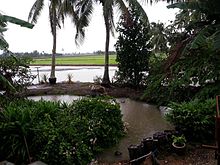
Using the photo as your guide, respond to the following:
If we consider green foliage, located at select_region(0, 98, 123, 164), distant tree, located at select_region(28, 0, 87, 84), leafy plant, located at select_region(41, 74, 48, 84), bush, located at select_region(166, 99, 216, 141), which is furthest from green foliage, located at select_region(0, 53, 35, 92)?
leafy plant, located at select_region(41, 74, 48, 84)

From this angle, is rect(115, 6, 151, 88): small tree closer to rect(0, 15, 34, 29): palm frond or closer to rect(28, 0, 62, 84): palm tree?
rect(28, 0, 62, 84): palm tree

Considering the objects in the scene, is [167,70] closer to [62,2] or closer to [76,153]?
[76,153]

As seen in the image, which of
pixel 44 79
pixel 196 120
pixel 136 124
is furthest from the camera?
pixel 44 79

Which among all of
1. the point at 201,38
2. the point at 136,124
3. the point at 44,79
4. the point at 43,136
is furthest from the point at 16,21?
the point at 44,79

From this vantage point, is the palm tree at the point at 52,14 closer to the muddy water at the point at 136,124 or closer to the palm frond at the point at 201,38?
the muddy water at the point at 136,124

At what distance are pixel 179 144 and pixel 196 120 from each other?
770 millimetres

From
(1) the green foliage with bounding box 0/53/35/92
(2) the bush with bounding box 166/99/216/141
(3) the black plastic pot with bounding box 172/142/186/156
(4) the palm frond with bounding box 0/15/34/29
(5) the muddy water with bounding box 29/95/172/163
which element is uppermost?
(4) the palm frond with bounding box 0/15/34/29

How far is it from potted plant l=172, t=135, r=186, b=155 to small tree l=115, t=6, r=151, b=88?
349 inches

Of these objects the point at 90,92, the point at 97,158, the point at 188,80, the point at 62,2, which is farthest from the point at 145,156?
the point at 62,2

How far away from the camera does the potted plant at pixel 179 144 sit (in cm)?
659

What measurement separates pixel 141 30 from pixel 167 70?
5.14 metres

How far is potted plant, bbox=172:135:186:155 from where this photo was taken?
21.6 feet

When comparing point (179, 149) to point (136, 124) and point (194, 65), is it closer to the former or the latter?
point (136, 124)

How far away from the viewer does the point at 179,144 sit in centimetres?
672
